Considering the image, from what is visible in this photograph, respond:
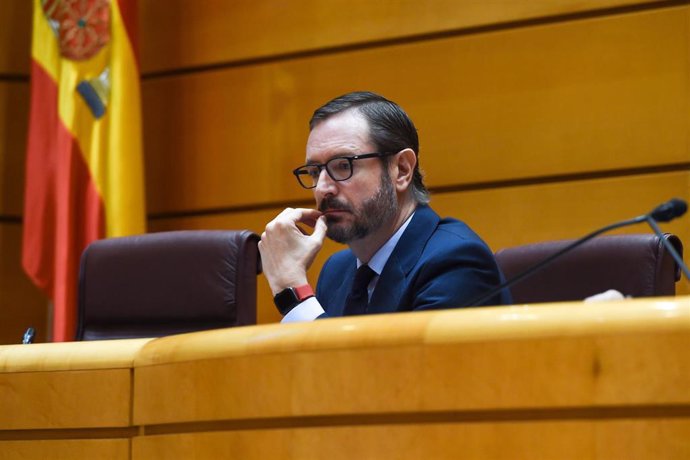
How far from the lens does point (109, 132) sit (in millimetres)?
3574

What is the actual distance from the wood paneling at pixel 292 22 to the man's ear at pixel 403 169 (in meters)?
1.15

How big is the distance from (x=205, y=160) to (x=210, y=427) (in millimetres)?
2635

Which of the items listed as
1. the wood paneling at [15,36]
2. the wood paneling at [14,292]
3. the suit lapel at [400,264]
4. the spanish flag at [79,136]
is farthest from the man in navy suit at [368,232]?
the wood paneling at [15,36]

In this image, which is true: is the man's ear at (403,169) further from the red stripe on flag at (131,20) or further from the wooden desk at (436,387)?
the red stripe on flag at (131,20)

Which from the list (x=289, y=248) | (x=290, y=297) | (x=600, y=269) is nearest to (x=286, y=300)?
(x=290, y=297)

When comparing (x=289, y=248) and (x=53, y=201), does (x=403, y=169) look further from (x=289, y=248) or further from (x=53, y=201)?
(x=53, y=201)

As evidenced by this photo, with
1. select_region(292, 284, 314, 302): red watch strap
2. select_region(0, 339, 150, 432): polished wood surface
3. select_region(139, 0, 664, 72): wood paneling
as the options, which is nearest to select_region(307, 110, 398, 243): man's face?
select_region(292, 284, 314, 302): red watch strap

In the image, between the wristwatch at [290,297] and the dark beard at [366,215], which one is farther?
the dark beard at [366,215]

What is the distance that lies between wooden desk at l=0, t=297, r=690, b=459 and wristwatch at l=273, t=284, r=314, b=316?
82 centimetres

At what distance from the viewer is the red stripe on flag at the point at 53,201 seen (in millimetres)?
3520

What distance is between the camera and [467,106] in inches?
130

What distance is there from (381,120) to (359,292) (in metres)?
0.40

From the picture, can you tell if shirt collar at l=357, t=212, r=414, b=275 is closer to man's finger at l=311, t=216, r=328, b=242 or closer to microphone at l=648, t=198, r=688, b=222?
man's finger at l=311, t=216, r=328, b=242

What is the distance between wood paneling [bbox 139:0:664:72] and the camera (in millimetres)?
3277
